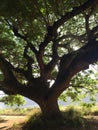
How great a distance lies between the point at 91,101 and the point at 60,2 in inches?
312

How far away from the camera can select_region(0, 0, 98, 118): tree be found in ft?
45.3

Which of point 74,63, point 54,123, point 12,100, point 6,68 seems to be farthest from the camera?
point 12,100

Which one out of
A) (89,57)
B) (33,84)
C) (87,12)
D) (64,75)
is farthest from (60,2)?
(33,84)

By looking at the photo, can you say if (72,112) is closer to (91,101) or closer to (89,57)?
(91,101)

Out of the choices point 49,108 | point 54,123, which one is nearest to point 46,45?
point 49,108

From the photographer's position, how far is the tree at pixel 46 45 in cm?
1380

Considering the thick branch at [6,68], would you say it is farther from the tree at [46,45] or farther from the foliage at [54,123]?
the foliage at [54,123]

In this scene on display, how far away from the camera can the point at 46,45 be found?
604 inches

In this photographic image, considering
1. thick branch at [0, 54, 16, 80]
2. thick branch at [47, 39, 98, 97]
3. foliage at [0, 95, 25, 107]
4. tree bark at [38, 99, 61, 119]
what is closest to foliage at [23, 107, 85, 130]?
tree bark at [38, 99, 61, 119]

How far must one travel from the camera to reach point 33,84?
54.4 ft

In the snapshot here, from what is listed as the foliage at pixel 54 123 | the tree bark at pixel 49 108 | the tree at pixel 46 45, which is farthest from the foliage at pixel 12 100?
the foliage at pixel 54 123

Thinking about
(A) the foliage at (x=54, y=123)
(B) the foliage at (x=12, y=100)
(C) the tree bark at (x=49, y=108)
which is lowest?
(A) the foliage at (x=54, y=123)

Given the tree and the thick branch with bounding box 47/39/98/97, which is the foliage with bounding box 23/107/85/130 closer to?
the tree

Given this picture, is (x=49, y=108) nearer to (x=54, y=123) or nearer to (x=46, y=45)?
(x=54, y=123)
